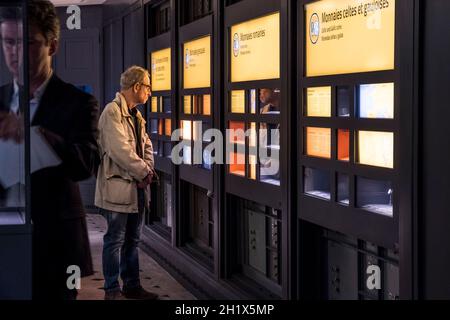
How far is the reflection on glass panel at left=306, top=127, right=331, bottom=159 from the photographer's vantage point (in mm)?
4000

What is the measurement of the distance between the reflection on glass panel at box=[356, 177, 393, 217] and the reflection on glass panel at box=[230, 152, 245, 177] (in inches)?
66.8

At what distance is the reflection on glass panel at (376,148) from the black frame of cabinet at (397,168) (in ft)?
0.10

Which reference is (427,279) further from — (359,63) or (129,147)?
(129,147)

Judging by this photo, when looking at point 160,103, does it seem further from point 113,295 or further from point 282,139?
point 282,139

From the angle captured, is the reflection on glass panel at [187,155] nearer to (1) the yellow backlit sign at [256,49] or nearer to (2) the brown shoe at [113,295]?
(1) the yellow backlit sign at [256,49]

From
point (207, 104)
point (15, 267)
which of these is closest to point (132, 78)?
point (207, 104)

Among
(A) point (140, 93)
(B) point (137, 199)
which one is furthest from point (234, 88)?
(B) point (137, 199)

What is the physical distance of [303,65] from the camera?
4.25m

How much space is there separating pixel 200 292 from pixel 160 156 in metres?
2.22

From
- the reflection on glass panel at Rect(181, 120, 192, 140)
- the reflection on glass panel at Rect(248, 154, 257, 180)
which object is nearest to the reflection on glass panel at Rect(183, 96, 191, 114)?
the reflection on glass panel at Rect(181, 120, 192, 140)

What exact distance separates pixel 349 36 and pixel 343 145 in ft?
1.71

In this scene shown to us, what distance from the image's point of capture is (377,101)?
137 inches

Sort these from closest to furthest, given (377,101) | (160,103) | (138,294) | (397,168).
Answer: (397,168)
(377,101)
(138,294)
(160,103)

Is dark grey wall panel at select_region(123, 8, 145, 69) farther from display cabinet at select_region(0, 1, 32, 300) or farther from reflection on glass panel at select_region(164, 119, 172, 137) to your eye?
display cabinet at select_region(0, 1, 32, 300)
